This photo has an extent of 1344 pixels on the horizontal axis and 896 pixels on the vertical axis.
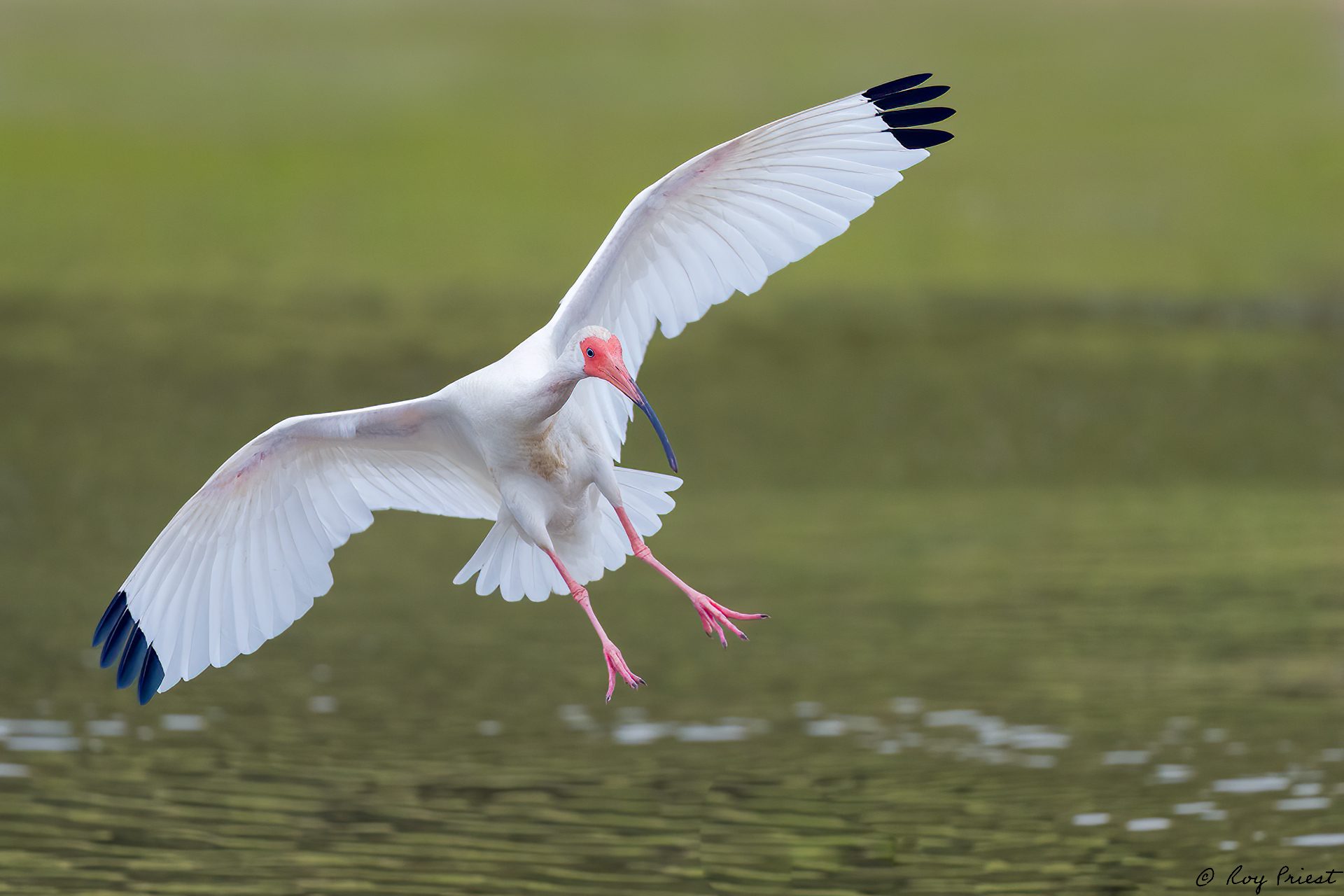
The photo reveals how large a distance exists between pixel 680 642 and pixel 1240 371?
16.0 m

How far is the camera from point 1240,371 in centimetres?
3023

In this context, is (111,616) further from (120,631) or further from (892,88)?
(892,88)

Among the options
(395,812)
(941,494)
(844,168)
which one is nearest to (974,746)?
(395,812)

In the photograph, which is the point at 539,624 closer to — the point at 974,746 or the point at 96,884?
the point at 974,746

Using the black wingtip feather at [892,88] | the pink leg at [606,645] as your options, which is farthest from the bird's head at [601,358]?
the black wingtip feather at [892,88]

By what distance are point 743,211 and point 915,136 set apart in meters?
0.81

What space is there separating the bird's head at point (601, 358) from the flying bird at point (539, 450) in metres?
0.06

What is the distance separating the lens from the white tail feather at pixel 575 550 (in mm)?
9875

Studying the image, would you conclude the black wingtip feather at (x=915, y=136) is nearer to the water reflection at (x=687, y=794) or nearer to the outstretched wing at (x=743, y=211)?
the outstretched wing at (x=743, y=211)

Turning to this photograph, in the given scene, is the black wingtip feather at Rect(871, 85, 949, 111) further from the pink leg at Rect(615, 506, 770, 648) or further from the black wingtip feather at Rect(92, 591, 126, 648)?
Result: the black wingtip feather at Rect(92, 591, 126, 648)

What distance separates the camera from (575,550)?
9.89 metres

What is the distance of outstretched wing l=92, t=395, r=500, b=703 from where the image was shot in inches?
384

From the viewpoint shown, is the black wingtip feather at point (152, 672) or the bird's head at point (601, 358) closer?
the bird's head at point (601, 358)
